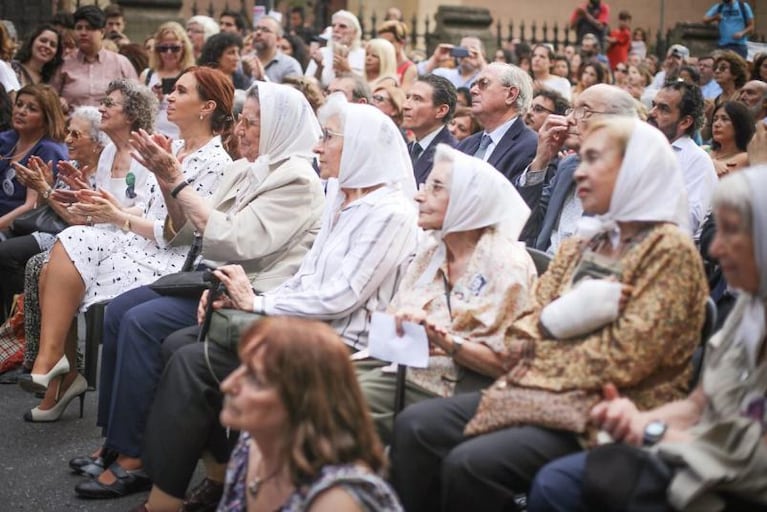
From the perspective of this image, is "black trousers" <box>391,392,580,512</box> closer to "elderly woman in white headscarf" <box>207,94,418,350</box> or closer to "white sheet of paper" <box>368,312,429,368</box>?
"white sheet of paper" <box>368,312,429,368</box>

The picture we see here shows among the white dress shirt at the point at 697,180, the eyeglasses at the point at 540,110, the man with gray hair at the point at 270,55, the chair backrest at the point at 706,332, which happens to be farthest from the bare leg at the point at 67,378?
the man with gray hair at the point at 270,55

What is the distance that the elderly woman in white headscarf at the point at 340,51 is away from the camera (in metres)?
10.9

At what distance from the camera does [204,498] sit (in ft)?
15.4

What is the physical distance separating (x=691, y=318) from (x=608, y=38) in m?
15.2

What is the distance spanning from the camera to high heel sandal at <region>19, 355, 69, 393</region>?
5.89m

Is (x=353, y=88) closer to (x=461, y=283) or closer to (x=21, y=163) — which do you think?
(x=21, y=163)

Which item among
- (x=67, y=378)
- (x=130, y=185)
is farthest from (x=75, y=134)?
(x=67, y=378)

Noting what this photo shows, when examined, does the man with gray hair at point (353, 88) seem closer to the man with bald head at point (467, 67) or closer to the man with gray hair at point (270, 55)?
the man with bald head at point (467, 67)

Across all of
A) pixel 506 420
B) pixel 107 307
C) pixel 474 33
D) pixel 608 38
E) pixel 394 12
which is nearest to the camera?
pixel 506 420

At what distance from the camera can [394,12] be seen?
1608cm

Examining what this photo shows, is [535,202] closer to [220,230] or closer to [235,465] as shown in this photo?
[220,230]

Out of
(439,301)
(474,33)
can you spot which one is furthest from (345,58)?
(474,33)

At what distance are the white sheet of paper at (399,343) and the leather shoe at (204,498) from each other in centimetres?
116

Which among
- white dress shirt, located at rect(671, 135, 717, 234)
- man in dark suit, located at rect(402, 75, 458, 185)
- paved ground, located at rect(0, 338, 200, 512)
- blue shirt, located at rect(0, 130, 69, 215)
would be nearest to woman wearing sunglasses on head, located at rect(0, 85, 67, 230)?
blue shirt, located at rect(0, 130, 69, 215)
